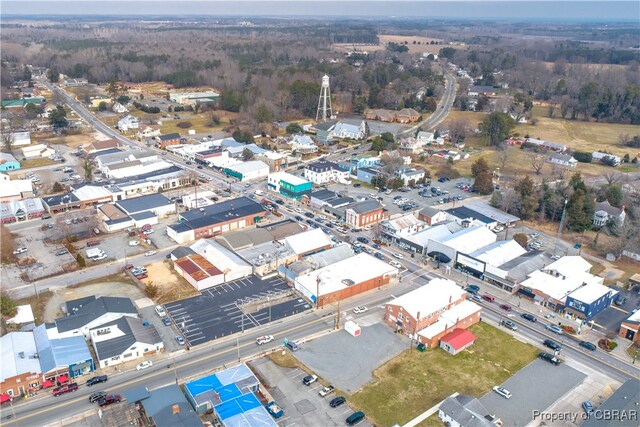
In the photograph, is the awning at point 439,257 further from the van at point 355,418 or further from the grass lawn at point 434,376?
the van at point 355,418

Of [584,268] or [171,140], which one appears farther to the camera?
[171,140]

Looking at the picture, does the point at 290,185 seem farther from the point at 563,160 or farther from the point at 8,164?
the point at 563,160

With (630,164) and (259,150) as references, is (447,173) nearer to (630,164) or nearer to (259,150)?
(259,150)

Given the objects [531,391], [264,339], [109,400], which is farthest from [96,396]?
[531,391]

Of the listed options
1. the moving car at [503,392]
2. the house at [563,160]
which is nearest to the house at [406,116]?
the house at [563,160]

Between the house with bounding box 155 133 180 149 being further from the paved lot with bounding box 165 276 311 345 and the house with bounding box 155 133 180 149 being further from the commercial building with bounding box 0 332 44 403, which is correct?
the commercial building with bounding box 0 332 44 403

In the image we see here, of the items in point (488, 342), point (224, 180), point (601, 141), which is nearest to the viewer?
point (488, 342)

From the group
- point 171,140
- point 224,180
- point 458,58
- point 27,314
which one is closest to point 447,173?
point 224,180

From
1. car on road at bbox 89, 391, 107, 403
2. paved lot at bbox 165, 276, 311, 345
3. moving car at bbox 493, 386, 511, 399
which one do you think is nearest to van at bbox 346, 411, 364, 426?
moving car at bbox 493, 386, 511, 399
